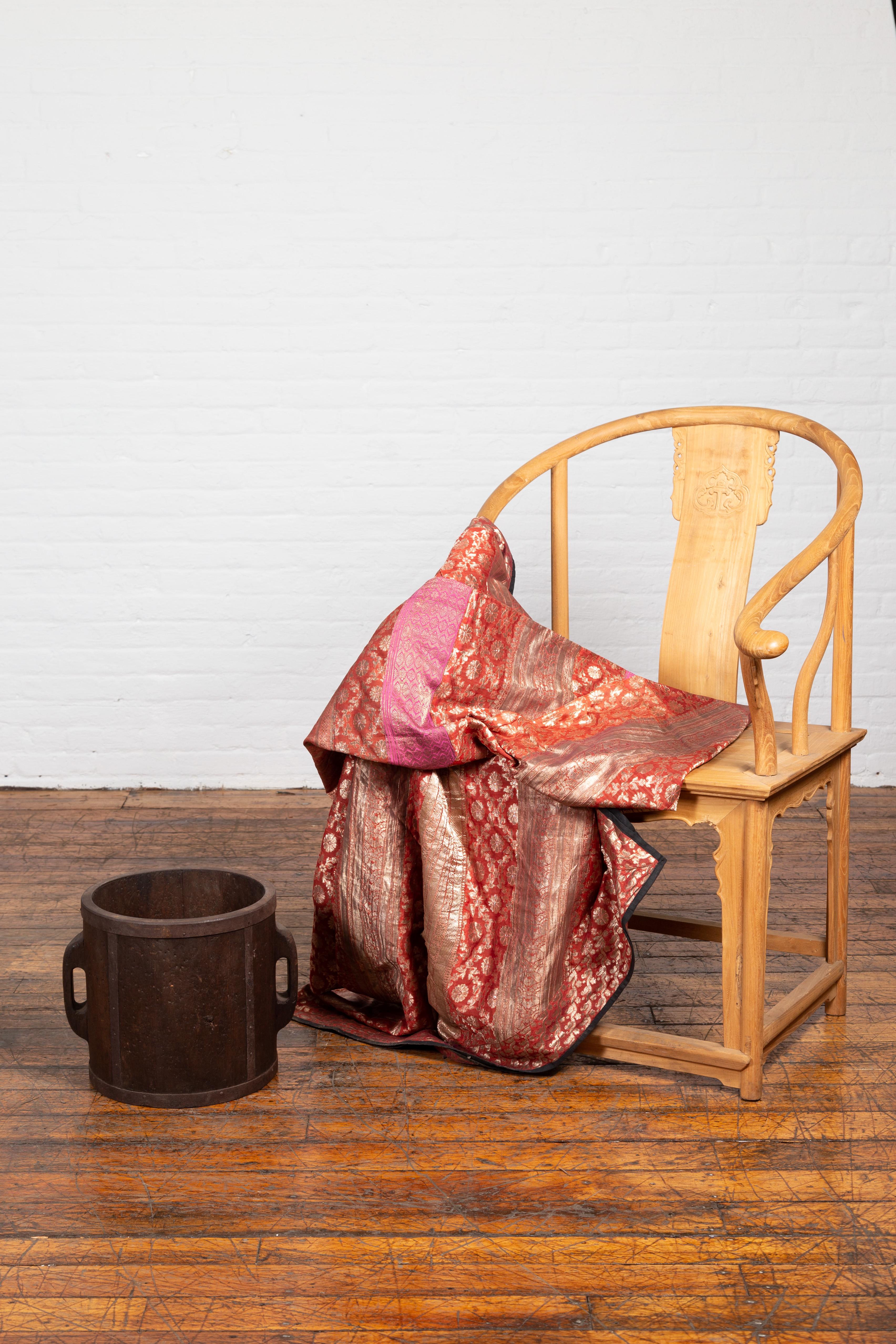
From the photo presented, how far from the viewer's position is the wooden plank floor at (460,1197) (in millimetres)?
1403

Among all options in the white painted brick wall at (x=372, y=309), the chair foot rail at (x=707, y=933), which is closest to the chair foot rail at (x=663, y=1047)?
the chair foot rail at (x=707, y=933)

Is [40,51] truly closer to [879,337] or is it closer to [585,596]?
[585,596]

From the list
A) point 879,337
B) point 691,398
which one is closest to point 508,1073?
point 691,398

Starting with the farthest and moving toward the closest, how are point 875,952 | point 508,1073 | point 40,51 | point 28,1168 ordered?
1. point 40,51
2. point 875,952
3. point 508,1073
4. point 28,1168

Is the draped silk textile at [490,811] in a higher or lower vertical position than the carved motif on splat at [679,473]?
lower

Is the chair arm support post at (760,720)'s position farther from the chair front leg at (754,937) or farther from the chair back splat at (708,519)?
the chair back splat at (708,519)

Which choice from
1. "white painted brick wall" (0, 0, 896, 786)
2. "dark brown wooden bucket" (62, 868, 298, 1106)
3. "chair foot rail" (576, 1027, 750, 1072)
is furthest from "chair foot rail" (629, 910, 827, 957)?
"white painted brick wall" (0, 0, 896, 786)

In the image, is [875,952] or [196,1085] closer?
[196,1085]

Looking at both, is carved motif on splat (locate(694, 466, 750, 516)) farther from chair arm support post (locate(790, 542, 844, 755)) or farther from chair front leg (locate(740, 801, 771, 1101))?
chair front leg (locate(740, 801, 771, 1101))

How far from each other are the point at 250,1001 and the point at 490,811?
43 centimetres

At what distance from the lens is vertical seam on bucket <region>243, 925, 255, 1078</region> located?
6.00ft

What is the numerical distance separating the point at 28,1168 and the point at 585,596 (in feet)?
7.67

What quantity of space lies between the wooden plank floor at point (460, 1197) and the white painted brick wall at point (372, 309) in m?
1.54

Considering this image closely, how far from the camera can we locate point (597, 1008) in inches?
76.6
